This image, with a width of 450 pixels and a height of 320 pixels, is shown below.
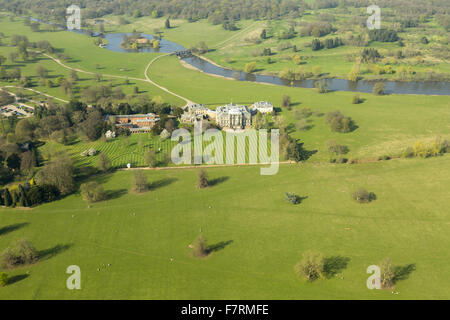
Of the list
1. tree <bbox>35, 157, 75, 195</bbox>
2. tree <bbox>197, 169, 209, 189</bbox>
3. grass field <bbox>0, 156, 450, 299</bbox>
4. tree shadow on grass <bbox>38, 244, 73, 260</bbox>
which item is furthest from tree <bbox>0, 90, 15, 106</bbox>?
tree <bbox>197, 169, 209, 189</bbox>

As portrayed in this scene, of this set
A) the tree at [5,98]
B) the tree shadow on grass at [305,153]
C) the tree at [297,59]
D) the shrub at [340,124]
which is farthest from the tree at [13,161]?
the tree at [297,59]

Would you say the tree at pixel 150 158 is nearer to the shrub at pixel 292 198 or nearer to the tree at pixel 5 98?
the shrub at pixel 292 198

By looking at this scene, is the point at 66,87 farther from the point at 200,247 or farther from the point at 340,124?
the point at 200,247

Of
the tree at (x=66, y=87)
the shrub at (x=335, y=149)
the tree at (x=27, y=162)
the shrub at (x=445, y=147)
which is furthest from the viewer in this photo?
the tree at (x=66, y=87)

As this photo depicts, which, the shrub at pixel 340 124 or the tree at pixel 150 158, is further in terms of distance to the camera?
the shrub at pixel 340 124

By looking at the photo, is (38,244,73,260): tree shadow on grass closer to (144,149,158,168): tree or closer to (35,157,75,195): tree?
(35,157,75,195): tree

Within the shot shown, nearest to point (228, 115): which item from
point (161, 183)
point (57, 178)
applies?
point (161, 183)

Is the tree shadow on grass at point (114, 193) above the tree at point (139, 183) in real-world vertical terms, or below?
below
